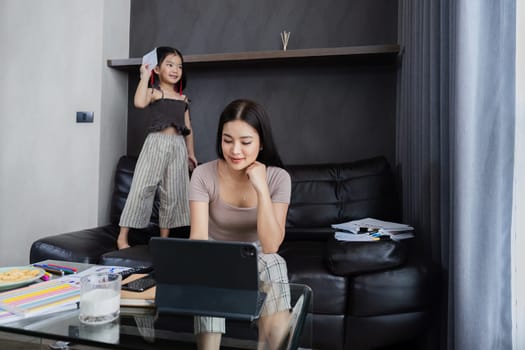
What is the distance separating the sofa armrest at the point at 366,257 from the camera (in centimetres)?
155

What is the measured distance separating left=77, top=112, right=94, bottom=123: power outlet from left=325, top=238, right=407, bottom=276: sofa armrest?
197 cm

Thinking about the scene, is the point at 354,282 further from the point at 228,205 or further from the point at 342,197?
the point at 342,197

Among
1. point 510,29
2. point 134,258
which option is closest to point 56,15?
point 134,258

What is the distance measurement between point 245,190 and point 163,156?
1004mm

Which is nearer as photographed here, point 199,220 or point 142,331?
point 142,331

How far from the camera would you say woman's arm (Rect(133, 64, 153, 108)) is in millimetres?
2457

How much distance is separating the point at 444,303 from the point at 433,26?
45.6 inches

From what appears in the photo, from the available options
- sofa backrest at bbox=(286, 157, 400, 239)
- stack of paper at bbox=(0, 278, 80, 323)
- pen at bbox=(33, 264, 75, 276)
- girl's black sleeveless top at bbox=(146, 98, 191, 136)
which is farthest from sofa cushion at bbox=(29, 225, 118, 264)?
sofa backrest at bbox=(286, 157, 400, 239)

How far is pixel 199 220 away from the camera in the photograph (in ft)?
4.94

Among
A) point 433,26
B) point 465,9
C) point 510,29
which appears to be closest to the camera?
point 510,29

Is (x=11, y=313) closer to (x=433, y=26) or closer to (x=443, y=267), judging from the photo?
(x=443, y=267)

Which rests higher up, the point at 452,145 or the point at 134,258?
the point at 452,145

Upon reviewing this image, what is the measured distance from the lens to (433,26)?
1.74 m

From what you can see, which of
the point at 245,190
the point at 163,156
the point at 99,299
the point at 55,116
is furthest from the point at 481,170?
the point at 55,116
